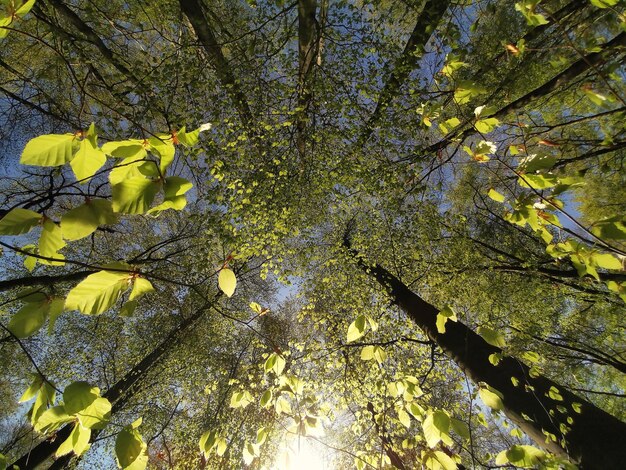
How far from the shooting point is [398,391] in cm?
175

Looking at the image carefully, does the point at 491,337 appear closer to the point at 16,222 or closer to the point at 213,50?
the point at 16,222

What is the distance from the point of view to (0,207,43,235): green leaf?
24.5 inches

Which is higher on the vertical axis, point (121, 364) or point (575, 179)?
point (575, 179)

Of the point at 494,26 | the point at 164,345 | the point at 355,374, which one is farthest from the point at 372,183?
the point at 164,345

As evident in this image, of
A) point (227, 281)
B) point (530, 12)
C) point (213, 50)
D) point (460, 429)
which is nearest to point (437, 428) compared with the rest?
point (460, 429)

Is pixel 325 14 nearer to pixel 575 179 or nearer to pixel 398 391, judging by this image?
pixel 575 179

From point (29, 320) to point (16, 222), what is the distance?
29 centimetres

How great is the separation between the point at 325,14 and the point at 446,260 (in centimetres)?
473

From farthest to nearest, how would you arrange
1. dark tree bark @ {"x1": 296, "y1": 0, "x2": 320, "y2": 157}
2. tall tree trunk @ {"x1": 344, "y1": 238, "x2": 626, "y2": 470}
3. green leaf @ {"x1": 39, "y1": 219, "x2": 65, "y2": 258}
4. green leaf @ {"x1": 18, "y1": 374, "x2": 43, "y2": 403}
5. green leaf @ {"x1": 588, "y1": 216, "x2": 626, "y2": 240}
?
dark tree bark @ {"x1": 296, "y1": 0, "x2": 320, "y2": 157}, tall tree trunk @ {"x1": 344, "y1": 238, "x2": 626, "y2": 470}, green leaf @ {"x1": 588, "y1": 216, "x2": 626, "y2": 240}, green leaf @ {"x1": 18, "y1": 374, "x2": 43, "y2": 403}, green leaf @ {"x1": 39, "y1": 219, "x2": 65, "y2": 258}

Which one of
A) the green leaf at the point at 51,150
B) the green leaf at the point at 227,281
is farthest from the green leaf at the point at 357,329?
the green leaf at the point at 51,150

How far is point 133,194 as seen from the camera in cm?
63

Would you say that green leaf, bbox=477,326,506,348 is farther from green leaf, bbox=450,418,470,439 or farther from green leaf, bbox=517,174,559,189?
green leaf, bbox=517,174,559,189

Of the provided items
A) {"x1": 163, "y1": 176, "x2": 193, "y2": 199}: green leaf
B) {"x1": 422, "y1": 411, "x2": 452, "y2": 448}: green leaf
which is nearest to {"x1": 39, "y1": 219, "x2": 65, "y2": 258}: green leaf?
{"x1": 163, "y1": 176, "x2": 193, "y2": 199}: green leaf

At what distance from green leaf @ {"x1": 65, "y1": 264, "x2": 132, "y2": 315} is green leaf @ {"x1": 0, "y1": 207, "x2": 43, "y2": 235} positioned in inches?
6.6
